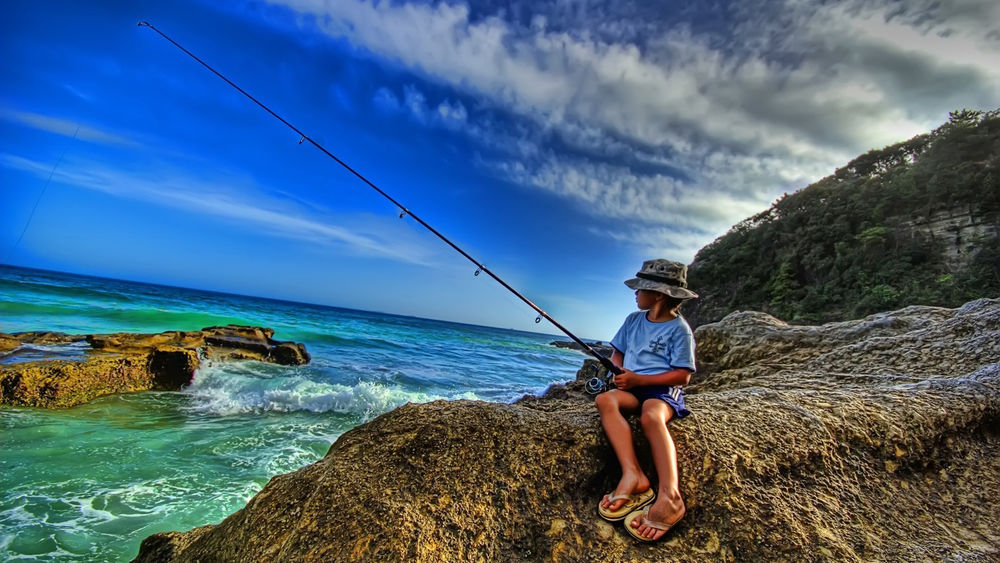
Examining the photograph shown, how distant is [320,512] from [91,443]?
261 inches

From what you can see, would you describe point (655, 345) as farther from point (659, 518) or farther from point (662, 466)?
point (659, 518)

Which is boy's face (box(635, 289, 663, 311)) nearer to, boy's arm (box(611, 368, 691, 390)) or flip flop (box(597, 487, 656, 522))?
boy's arm (box(611, 368, 691, 390))

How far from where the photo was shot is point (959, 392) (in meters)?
2.92

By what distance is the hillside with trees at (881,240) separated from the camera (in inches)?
773

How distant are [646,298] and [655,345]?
1.00 ft

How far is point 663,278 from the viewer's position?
2.61 m

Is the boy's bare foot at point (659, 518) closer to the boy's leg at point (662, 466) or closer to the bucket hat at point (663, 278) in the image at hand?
the boy's leg at point (662, 466)

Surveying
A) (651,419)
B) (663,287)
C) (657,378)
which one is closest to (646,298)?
(663,287)

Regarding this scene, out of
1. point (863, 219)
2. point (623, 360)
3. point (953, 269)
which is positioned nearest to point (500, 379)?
point (623, 360)

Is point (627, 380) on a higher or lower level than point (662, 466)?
higher

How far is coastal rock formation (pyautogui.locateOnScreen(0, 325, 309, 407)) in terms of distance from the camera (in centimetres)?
733

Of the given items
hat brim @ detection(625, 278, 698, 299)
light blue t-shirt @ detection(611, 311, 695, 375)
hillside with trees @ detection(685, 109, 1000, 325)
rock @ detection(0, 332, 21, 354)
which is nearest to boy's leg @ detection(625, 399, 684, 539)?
light blue t-shirt @ detection(611, 311, 695, 375)

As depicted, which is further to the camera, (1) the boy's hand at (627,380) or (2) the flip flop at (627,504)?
(1) the boy's hand at (627,380)

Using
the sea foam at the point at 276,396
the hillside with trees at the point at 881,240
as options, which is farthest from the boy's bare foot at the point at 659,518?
the hillside with trees at the point at 881,240
